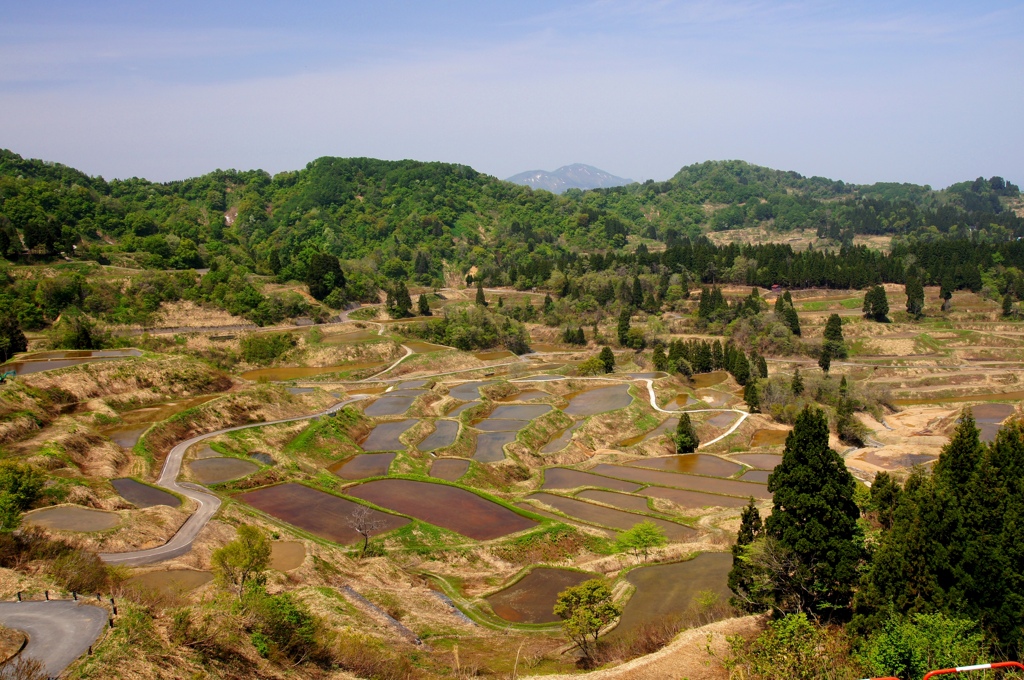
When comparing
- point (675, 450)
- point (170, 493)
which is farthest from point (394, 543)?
point (675, 450)

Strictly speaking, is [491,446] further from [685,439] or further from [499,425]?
[685,439]

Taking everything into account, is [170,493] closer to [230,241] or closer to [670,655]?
[670,655]

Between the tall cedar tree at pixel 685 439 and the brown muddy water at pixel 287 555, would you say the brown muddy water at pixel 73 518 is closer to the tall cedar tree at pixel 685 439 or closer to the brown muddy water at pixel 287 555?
the brown muddy water at pixel 287 555

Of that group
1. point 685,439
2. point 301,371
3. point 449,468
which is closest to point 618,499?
point 449,468

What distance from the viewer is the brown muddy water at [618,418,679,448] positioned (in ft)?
207

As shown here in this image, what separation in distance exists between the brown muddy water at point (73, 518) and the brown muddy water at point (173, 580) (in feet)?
16.3

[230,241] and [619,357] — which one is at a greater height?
[230,241]

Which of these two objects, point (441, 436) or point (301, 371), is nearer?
point (441, 436)

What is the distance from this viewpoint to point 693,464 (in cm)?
5572

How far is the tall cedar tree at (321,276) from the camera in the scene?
112m

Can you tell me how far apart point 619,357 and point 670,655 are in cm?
7989

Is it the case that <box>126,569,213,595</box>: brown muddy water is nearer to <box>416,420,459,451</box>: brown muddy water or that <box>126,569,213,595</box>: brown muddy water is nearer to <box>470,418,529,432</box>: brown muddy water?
<box>416,420,459,451</box>: brown muddy water

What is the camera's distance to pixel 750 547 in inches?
1107

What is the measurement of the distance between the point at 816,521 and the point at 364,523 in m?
21.8
